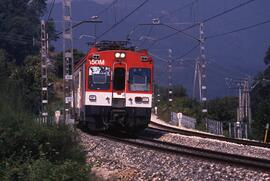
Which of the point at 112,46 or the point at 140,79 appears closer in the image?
the point at 140,79

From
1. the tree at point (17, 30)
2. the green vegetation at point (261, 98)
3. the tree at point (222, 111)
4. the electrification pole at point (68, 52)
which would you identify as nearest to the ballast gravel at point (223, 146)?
the electrification pole at point (68, 52)

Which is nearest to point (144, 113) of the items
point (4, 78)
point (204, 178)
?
point (4, 78)

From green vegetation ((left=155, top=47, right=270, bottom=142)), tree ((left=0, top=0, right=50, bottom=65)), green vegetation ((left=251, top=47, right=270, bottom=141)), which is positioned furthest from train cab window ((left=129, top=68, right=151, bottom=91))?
tree ((left=0, top=0, right=50, bottom=65))

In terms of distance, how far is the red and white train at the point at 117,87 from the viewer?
25484 mm

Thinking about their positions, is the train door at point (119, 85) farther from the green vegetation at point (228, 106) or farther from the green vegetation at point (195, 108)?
the green vegetation at point (195, 108)

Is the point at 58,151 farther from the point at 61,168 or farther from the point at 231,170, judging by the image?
the point at 231,170

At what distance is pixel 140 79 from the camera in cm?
2572

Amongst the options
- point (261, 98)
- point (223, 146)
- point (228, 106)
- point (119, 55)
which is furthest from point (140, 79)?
point (261, 98)

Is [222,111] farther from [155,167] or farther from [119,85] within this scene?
[155,167]

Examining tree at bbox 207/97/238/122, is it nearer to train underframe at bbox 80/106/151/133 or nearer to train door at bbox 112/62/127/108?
train underframe at bbox 80/106/151/133

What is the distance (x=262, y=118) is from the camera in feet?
164

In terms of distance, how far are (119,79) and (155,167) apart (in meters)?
10.4

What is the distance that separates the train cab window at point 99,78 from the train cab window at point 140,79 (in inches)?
35.1

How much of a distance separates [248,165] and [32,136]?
475 cm
